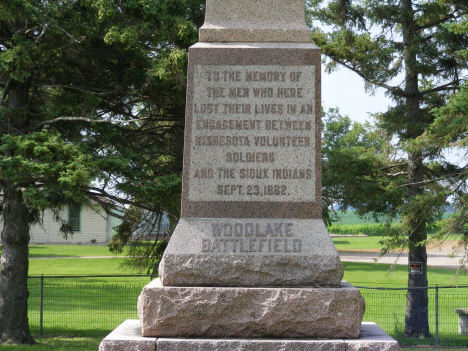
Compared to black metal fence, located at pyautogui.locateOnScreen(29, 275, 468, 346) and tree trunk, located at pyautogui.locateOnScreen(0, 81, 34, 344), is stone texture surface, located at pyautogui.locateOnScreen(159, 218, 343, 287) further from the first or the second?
black metal fence, located at pyautogui.locateOnScreen(29, 275, 468, 346)

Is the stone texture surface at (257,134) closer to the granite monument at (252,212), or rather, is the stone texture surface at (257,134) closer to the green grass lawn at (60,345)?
the granite monument at (252,212)

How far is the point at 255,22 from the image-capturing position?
5.29 m

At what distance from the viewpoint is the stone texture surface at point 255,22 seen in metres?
5.21

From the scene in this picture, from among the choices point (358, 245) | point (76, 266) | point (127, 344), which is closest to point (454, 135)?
point (127, 344)

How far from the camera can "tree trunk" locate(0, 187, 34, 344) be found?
11859 mm

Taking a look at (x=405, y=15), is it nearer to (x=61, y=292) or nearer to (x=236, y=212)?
(x=236, y=212)

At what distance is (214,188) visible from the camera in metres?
4.97

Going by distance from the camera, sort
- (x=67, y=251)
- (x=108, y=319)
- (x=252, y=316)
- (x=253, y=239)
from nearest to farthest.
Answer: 1. (x=252, y=316)
2. (x=253, y=239)
3. (x=108, y=319)
4. (x=67, y=251)

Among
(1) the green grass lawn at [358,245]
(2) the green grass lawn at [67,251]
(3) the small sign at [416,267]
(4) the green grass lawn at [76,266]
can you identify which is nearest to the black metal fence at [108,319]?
(3) the small sign at [416,267]

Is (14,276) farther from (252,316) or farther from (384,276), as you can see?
(384,276)

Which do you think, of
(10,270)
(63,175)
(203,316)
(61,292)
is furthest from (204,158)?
(61,292)

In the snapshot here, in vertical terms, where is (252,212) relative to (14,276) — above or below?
above

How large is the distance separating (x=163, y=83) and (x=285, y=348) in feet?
24.7

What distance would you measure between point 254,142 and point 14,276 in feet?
28.9
